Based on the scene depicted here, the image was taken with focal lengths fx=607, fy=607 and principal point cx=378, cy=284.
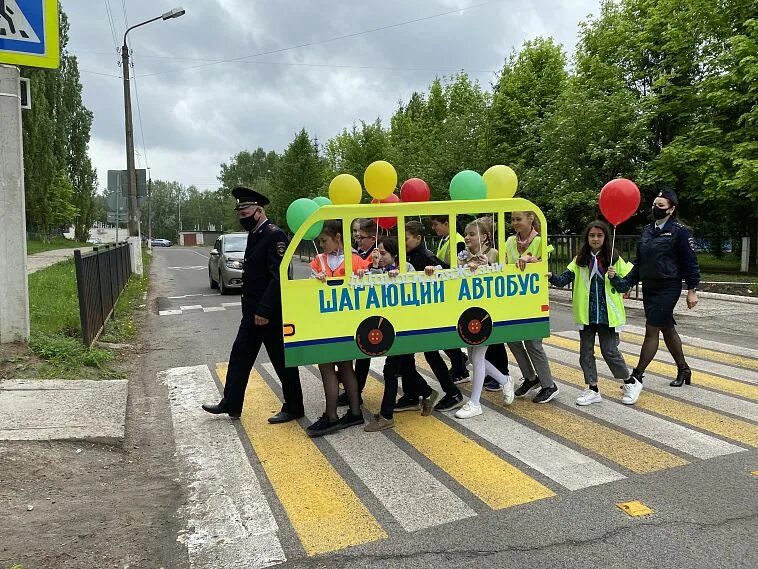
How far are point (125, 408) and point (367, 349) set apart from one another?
2.49m

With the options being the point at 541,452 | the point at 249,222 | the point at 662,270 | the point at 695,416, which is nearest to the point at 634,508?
the point at 541,452

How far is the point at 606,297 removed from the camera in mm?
5473

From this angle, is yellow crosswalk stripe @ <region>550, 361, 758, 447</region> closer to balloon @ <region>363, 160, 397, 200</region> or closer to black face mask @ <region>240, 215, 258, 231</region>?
balloon @ <region>363, 160, 397, 200</region>

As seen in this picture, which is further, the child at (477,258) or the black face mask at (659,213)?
the black face mask at (659,213)

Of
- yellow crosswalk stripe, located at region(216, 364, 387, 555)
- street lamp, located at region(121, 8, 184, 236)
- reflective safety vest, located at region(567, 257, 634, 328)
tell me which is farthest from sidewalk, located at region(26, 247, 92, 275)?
reflective safety vest, located at region(567, 257, 634, 328)

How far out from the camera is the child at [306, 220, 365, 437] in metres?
4.85

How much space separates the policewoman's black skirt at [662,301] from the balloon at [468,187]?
198 cm

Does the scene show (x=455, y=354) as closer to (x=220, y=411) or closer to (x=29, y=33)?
(x=220, y=411)

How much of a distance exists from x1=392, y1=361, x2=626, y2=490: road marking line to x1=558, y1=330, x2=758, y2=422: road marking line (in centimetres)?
183

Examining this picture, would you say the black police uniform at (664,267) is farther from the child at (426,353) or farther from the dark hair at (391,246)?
the dark hair at (391,246)

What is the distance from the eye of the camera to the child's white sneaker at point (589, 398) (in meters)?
5.59

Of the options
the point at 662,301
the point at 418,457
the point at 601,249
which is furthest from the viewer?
the point at 662,301

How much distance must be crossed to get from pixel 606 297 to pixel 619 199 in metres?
0.89

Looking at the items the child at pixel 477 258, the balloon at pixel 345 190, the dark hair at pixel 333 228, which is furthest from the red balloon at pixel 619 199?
the dark hair at pixel 333 228
